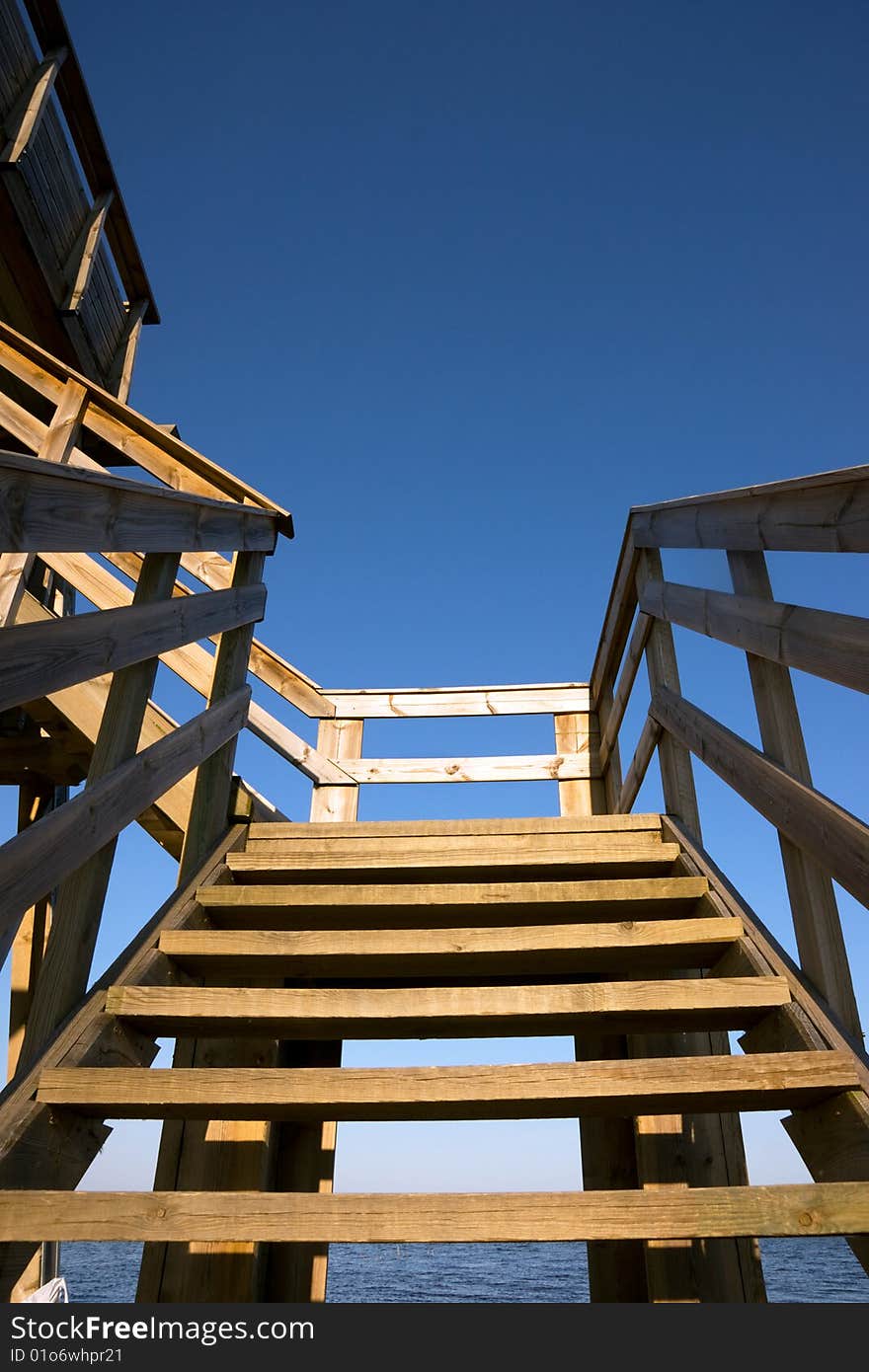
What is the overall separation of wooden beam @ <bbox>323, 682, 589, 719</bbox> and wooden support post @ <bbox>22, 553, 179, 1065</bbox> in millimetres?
2475

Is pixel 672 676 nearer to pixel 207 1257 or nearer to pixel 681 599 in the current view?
pixel 681 599

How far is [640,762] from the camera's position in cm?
346

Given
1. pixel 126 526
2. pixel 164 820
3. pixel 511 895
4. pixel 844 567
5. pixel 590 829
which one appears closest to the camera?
pixel 844 567

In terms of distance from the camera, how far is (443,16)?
618 inches

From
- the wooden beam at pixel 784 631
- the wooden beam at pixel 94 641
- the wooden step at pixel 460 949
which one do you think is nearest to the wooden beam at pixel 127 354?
the wooden beam at pixel 94 641

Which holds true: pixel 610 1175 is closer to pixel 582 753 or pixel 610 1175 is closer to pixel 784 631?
pixel 582 753

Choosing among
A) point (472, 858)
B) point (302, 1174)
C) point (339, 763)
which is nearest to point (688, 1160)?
point (472, 858)

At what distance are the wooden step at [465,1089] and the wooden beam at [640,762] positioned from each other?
1.70 meters

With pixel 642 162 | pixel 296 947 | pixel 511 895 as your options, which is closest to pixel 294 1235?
pixel 296 947

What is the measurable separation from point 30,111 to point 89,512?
5.48 m

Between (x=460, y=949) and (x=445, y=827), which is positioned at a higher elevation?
(x=445, y=827)

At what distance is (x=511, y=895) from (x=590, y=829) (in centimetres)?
77

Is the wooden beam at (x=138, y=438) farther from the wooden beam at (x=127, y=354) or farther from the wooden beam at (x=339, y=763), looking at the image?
the wooden beam at (x=127, y=354)

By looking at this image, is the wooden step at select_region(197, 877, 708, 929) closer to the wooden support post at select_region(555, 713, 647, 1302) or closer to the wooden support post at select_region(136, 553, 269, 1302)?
the wooden support post at select_region(136, 553, 269, 1302)
